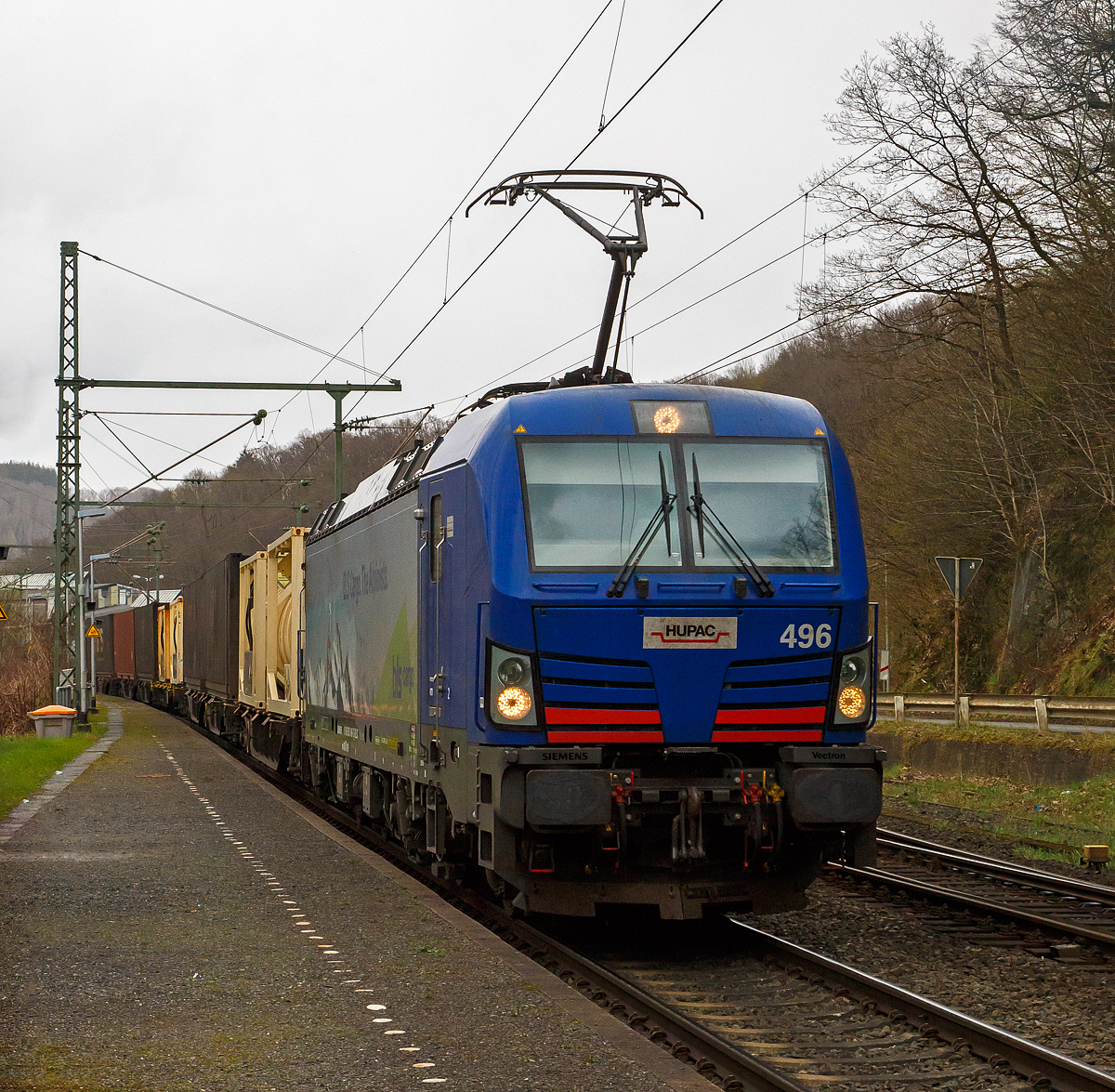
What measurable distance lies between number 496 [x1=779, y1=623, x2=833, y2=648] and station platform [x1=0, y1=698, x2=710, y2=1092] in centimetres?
232

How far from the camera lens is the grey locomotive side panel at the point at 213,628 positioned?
87.5ft

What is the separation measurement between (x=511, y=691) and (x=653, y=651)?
821 millimetres

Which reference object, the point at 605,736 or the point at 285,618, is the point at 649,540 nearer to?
the point at 605,736

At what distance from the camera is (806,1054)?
21.7ft

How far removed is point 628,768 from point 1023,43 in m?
21.0

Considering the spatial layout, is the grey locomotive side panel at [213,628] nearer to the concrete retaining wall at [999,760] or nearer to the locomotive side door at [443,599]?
the concrete retaining wall at [999,760]

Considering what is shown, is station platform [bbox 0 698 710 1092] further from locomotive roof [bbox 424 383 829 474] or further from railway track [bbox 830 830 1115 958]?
railway track [bbox 830 830 1115 958]

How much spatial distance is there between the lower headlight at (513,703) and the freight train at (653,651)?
0.01 meters

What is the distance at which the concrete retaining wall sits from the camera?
1798cm

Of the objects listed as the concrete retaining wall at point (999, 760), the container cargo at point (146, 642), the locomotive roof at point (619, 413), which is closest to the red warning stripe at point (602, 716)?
the locomotive roof at point (619, 413)

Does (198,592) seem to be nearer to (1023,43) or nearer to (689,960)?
(1023,43)

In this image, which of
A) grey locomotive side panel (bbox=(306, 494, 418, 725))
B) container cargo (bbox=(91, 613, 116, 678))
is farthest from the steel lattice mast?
container cargo (bbox=(91, 613, 116, 678))

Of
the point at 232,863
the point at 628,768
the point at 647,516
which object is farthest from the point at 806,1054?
the point at 232,863

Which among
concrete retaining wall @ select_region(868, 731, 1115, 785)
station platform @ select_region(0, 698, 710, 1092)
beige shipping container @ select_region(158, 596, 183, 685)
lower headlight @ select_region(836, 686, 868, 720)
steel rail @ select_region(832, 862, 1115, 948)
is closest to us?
station platform @ select_region(0, 698, 710, 1092)
